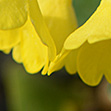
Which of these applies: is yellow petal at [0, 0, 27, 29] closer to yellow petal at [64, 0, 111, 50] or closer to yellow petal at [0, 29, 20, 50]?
yellow petal at [64, 0, 111, 50]

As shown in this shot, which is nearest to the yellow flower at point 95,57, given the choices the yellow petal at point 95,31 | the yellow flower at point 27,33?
the yellow petal at point 95,31

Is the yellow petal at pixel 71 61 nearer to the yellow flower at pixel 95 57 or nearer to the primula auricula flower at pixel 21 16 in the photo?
the yellow flower at pixel 95 57

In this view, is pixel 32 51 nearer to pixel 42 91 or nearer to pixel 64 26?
pixel 64 26

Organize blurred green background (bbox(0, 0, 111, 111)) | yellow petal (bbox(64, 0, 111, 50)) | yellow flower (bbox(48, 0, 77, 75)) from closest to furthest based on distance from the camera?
yellow petal (bbox(64, 0, 111, 50)), yellow flower (bbox(48, 0, 77, 75)), blurred green background (bbox(0, 0, 111, 111))

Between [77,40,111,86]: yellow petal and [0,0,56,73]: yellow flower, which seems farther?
[77,40,111,86]: yellow petal

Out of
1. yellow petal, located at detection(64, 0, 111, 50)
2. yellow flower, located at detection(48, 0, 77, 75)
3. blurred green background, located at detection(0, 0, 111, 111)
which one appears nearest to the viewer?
yellow petal, located at detection(64, 0, 111, 50)

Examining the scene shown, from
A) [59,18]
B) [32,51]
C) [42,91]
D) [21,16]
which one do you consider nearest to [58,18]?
[59,18]

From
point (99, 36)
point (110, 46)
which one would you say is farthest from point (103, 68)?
point (99, 36)

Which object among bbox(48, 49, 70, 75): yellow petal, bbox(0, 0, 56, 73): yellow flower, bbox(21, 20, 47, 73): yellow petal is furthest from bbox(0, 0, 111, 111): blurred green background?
bbox(48, 49, 70, 75): yellow petal
